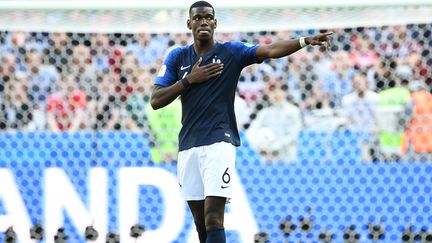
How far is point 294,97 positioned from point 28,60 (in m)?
2.31

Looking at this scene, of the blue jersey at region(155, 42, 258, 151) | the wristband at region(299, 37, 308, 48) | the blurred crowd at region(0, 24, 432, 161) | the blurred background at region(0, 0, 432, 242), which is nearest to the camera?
the wristband at region(299, 37, 308, 48)

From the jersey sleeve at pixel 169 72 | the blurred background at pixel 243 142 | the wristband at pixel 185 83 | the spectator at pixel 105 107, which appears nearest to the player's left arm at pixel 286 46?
the wristband at pixel 185 83

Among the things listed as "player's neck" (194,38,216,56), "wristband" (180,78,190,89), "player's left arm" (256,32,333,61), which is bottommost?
"wristband" (180,78,190,89)

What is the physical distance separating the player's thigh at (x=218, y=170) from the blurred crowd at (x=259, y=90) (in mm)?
2308

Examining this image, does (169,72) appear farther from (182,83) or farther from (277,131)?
(277,131)

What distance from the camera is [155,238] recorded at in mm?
7426

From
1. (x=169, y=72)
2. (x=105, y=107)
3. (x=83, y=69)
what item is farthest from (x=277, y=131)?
(x=169, y=72)

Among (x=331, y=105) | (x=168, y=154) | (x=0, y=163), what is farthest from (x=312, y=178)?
(x=0, y=163)

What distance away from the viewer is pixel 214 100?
524 cm

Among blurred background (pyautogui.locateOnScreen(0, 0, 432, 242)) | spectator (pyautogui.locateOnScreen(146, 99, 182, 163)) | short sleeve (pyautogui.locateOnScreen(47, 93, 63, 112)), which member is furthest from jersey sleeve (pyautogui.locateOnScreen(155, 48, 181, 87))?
short sleeve (pyautogui.locateOnScreen(47, 93, 63, 112))

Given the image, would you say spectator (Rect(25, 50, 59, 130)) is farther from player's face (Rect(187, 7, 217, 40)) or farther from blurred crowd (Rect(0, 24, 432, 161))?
player's face (Rect(187, 7, 217, 40))

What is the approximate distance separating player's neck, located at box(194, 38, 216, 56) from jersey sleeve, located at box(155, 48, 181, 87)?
19cm

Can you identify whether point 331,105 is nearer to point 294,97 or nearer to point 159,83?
point 294,97

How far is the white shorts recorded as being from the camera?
5.09 metres
